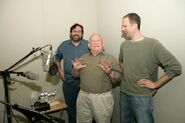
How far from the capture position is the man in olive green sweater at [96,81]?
233cm

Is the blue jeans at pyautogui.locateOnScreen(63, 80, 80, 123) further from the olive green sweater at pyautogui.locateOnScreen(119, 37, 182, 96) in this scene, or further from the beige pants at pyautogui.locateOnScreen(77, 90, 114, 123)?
the olive green sweater at pyautogui.locateOnScreen(119, 37, 182, 96)

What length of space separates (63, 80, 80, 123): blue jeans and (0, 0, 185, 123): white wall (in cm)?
37

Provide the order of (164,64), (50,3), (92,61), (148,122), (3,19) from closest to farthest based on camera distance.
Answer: (164,64), (148,122), (92,61), (3,19), (50,3)

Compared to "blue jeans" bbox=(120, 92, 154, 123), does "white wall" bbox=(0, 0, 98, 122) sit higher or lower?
higher

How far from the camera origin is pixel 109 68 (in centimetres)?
229

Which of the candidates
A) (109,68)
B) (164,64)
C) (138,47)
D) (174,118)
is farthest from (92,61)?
(174,118)

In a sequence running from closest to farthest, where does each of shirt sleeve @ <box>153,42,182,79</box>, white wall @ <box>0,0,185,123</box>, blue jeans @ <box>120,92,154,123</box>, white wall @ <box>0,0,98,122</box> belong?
shirt sleeve @ <box>153,42,182,79</box>, blue jeans @ <box>120,92,154,123</box>, white wall @ <box>0,0,185,123</box>, white wall @ <box>0,0,98,122</box>

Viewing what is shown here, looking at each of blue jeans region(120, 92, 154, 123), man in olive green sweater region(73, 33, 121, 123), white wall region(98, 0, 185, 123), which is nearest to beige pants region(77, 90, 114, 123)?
man in olive green sweater region(73, 33, 121, 123)

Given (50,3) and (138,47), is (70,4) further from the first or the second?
(138,47)

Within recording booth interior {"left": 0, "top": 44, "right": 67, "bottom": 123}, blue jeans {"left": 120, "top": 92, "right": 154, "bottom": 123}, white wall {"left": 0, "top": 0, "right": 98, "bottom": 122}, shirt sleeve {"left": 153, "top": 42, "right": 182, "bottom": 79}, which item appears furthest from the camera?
white wall {"left": 0, "top": 0, "right": 98, "bottom": 122}

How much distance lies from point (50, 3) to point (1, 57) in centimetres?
95

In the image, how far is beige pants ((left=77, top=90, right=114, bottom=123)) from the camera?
7.63ft

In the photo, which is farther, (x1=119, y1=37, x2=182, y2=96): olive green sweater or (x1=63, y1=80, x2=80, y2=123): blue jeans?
(x1=63, y1=80, x2=80, y2=123): blue jeans

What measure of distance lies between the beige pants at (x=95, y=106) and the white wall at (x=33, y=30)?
0.98 metres
